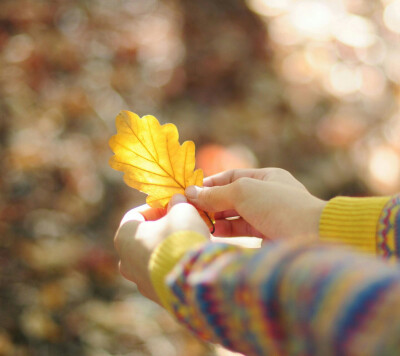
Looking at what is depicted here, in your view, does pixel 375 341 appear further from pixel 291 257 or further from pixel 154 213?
pixel 154 213

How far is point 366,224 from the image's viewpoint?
0.97 m

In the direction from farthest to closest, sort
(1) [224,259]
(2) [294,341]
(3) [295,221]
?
(3) [295,221] → (1) [224,259] → (2) [294,341]

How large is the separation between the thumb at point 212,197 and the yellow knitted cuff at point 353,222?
253 millimetres

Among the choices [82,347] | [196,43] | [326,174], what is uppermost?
[196,43]

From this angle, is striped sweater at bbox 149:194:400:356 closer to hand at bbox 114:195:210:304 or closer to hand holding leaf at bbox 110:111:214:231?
hand at bbox 114:195:210:304

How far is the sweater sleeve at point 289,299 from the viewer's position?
0.47 metres

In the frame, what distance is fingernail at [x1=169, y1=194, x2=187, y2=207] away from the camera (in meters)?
1.15

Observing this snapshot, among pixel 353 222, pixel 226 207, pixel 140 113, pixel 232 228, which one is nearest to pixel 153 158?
pixel 226 207

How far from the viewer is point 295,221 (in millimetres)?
1098

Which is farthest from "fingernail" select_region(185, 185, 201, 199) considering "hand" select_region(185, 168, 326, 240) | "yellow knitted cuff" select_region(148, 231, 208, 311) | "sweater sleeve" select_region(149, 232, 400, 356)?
"sweater sleeve" select_region(149, 232, 400, 356)

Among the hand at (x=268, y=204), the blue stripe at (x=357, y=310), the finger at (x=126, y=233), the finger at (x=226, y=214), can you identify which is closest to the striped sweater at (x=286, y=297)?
the blue stripe at (x=357, y=310)

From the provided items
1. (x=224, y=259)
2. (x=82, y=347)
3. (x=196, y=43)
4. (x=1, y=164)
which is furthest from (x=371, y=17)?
(x=224, y=259)

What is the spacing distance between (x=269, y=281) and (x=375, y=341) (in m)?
0.15

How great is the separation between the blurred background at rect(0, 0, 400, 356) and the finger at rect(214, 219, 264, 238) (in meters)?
0.90
